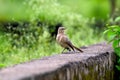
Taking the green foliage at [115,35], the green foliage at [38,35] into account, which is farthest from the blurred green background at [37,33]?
the green foliage at [115,35]

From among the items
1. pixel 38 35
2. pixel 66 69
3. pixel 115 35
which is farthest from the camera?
pixel 38 35

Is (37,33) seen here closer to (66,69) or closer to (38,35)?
(38,35)

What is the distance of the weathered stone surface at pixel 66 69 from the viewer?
14.4 feet

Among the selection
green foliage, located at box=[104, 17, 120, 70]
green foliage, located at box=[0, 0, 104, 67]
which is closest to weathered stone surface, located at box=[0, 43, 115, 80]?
green foliage, located at box=[104, 17, 120, 70]

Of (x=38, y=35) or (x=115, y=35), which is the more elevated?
(x=115, y=35)

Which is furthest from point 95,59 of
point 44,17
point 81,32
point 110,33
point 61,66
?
point 81,32

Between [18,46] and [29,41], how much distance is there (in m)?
0.28

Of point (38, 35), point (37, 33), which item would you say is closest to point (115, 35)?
point (37, 33)

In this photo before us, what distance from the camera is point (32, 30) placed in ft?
38.8

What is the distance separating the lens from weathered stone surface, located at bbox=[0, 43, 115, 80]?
14.4 feet

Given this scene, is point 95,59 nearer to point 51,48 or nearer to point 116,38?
point 116,38

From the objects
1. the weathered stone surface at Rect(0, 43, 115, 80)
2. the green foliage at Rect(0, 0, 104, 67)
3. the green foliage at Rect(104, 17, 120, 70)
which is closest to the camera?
the weathered stone surface at Rect(0, 43, 115, 80)

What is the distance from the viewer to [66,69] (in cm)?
525

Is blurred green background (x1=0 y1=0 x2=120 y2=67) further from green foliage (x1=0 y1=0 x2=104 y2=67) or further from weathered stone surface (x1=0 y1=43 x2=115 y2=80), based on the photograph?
weathered stone surface (x1=0 y1=43 x2=115 y2=80)
